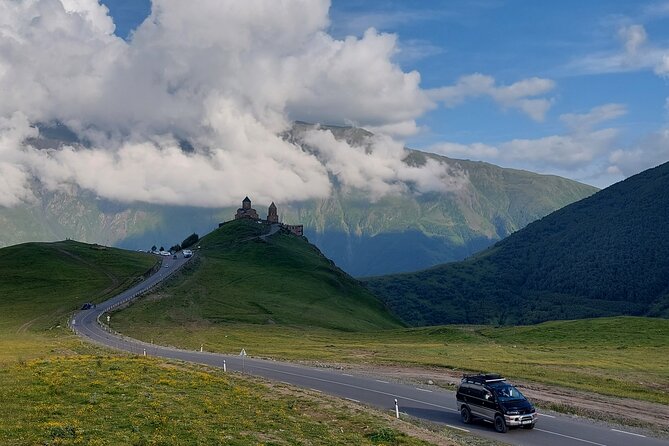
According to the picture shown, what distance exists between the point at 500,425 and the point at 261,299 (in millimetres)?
111084

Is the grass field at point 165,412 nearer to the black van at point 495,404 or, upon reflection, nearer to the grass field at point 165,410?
the grass field at point 165,410

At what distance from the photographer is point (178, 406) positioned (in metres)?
33.5

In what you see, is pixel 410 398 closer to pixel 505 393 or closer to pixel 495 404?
pixel 505 393

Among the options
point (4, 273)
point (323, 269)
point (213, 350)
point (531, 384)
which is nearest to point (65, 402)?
point (531, 384)

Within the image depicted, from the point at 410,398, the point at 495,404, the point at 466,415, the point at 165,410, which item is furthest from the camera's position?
the point at 410,398

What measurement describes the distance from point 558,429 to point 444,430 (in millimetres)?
7158

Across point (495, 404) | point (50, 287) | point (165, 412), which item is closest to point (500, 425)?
point (495, 404)

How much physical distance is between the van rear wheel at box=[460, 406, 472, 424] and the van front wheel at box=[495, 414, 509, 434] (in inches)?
86.9

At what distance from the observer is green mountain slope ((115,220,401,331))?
395 ft

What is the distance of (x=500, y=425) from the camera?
36.2m

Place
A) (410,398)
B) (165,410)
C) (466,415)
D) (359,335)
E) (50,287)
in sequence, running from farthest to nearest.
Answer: (50,287) < (359,335) < (410,398) < (466,415) < (165,410)

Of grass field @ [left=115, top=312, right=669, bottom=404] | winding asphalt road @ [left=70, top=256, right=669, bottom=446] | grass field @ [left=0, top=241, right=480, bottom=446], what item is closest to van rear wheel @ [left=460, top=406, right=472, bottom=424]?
winding asphalt road @ [left=70, top=256, right=669, bottom=446]

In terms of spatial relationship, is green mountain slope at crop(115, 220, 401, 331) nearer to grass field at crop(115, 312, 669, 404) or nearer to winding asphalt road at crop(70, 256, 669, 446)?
grass field at crop(115, 312, 669, 404)

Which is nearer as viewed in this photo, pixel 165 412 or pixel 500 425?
pixel 165 412
